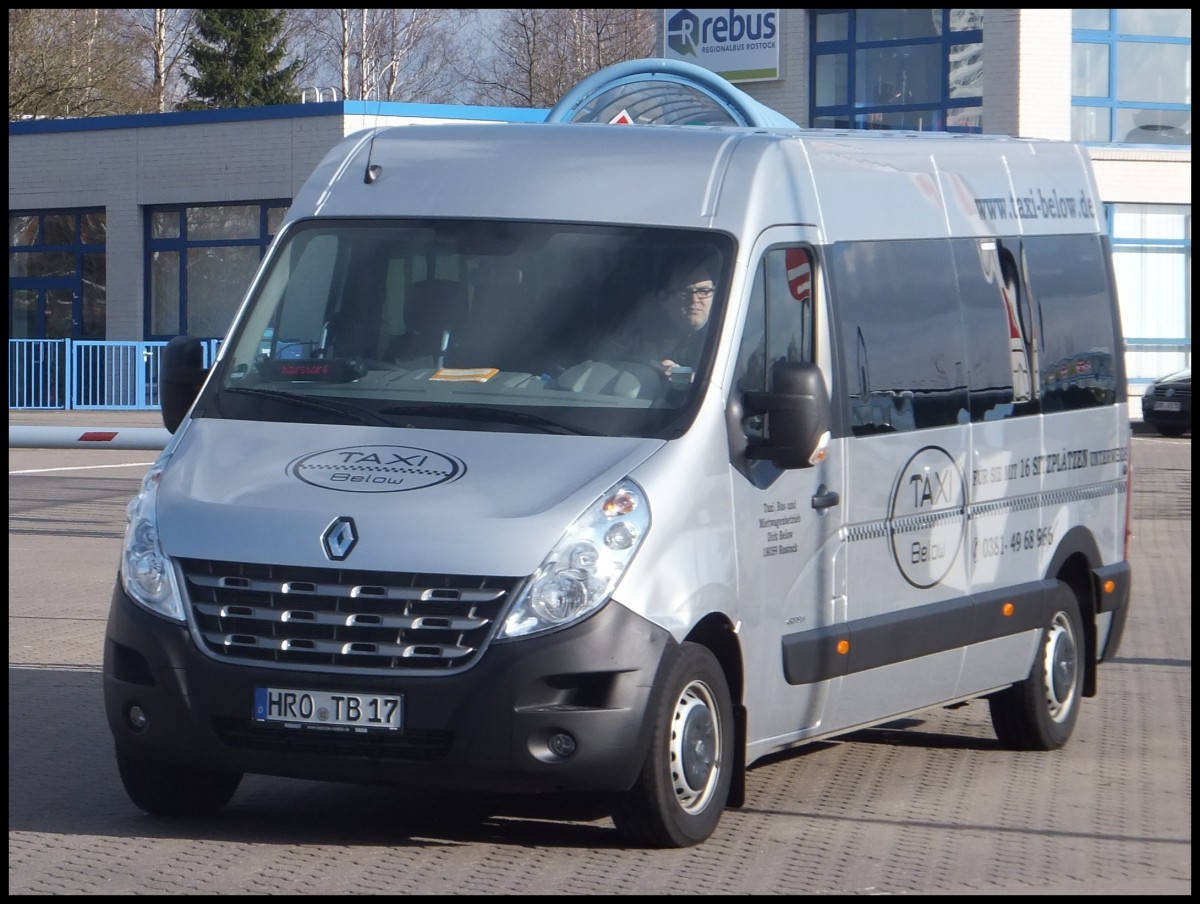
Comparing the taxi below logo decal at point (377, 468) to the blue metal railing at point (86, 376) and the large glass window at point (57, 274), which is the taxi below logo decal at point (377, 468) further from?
the large glass window at point (57, 274)

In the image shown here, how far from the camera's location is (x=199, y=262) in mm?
35375

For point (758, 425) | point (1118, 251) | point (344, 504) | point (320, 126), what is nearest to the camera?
point (344, 504)

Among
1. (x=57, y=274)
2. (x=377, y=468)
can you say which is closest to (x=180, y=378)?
(x=377, y=468)

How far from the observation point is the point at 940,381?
7656 mm

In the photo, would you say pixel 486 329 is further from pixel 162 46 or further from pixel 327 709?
pixel 162 46

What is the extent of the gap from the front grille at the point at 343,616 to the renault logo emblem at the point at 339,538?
54 mm

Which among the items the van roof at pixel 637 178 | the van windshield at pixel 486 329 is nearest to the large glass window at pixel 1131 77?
the van roof at pixel 637 178

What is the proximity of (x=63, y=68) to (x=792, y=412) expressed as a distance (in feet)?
150

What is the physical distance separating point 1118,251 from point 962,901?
1233 inches

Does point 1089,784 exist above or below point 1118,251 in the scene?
below

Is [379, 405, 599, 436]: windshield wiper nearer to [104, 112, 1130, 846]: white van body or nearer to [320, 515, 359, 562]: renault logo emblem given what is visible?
[104, 112, 1130, 846]: white van body

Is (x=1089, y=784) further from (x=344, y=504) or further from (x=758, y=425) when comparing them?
(x=344, y=504)

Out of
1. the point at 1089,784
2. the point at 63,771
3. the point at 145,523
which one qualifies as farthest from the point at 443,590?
the point at 1089,784

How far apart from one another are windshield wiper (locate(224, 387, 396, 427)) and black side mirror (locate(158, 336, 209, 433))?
395mm
